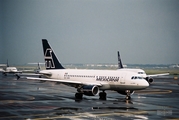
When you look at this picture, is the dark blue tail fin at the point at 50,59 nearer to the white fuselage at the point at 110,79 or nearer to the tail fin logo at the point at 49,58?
the tail fin logo at the point at 49,58

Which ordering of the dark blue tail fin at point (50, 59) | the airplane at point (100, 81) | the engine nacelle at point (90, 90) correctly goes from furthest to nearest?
the dark blue tail fin at point (50, 59), the airplane at point (100, 81), the engine nacelle at point (90, 90)

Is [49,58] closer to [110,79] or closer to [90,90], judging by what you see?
[110,79]

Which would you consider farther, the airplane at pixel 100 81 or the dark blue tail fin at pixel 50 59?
the dark blue tail fin at pixel 50 59

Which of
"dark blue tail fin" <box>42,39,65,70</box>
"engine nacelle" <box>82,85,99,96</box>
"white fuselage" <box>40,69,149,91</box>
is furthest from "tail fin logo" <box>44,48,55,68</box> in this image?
"engine nacelle" <box>82,85,99,96</box>

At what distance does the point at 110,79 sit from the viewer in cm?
4259

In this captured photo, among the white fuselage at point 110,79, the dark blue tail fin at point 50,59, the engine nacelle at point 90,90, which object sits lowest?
the engine nacelle at point 90,90

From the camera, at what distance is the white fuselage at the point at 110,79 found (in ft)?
A: 134

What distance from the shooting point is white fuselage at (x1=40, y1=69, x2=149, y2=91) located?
40.8 meters

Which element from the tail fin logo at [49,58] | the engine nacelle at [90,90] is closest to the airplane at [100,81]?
the engine nacelle at [90,90]

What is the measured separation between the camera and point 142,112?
98.5 ft

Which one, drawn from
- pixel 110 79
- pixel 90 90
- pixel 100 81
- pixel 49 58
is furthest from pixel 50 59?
pixel 90 90

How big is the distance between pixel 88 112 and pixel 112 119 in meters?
4.12

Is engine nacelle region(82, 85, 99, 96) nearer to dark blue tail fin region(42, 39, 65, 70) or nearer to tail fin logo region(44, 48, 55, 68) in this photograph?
→ dark blue tail fin region(42, 39, 65, 70)

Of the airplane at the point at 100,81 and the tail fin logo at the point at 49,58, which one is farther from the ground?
the tail fin logo at the point at 49,58
